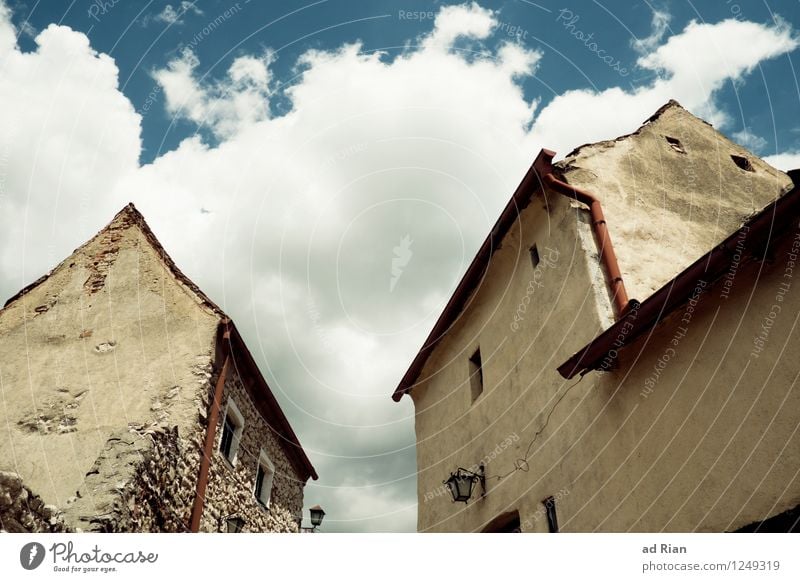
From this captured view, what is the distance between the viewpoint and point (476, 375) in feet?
31.7

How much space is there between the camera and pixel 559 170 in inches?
309

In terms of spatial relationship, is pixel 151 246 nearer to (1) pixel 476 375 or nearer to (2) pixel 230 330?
(2) pixel 230 330

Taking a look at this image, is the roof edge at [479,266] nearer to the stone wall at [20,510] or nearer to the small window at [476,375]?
the small window at [476,375]

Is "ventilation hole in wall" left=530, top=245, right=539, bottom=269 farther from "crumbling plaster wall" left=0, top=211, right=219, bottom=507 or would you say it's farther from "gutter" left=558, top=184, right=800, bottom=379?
"crumbling plaster wall" left=0, top=211, right=219, bottom=507

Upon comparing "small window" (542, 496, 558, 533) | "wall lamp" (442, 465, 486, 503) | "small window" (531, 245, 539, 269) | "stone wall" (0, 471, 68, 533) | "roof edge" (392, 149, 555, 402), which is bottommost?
"stone wall" (0, 471, 68, 533)

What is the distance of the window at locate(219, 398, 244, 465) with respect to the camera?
9219 millimetres

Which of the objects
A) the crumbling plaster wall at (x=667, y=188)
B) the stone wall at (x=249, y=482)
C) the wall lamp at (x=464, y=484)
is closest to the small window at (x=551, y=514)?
the wall lamp at (x=464, y=484)

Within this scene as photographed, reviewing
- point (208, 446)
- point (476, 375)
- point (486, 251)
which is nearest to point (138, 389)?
point (208, 446)

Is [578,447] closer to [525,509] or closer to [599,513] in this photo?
[599,513]

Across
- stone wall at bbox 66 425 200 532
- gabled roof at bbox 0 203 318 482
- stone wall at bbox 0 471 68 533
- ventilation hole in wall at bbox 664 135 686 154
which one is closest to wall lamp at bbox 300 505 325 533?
gabled roof at bbox 0 203 318 482

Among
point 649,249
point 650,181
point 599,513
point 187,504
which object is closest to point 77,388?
point 187,504

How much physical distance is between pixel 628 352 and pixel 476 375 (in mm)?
4124

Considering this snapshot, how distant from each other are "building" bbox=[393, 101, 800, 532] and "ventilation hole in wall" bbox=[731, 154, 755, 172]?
72mm

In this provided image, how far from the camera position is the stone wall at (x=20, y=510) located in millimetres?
3672
